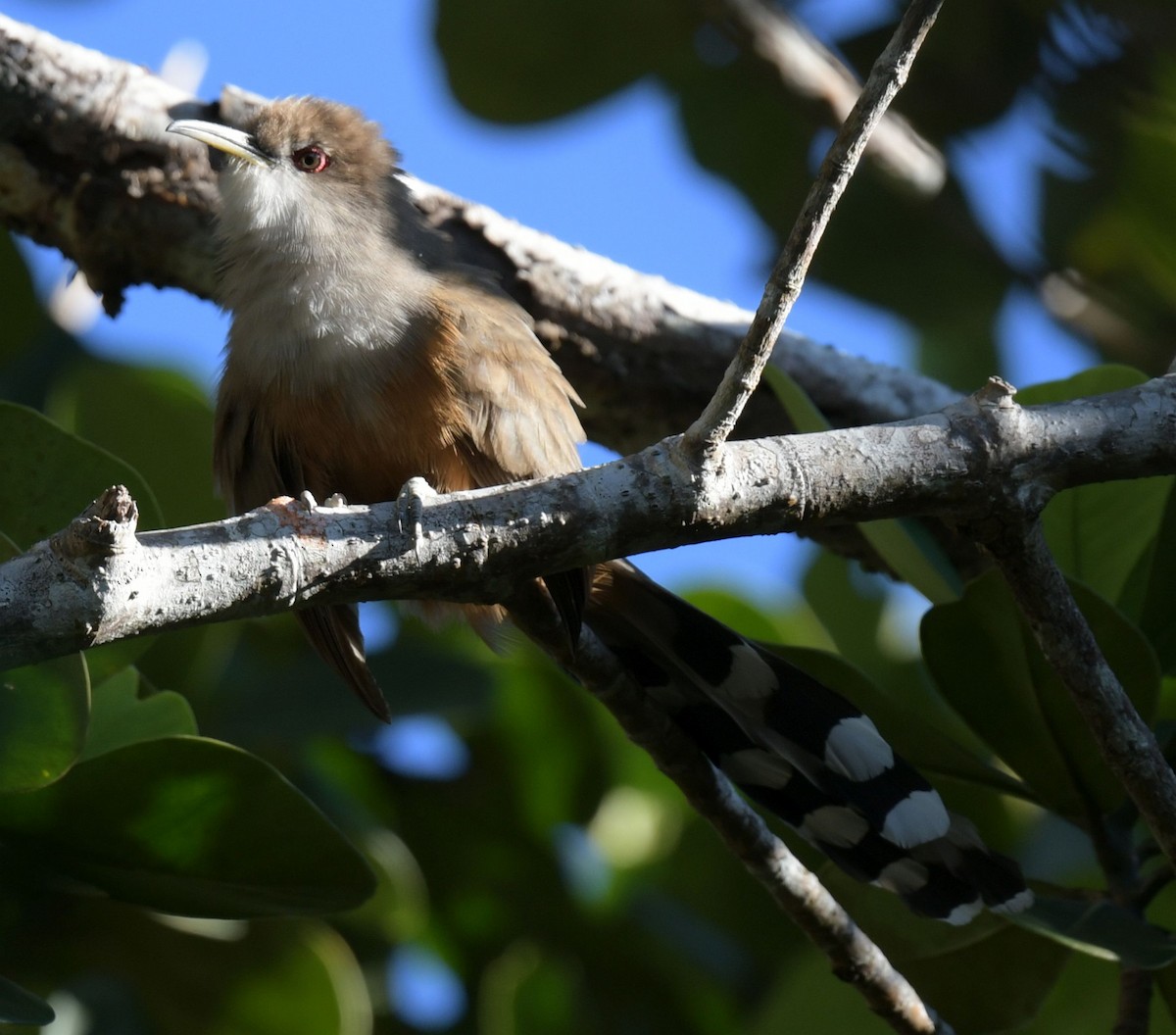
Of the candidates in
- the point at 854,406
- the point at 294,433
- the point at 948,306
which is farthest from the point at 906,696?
the point at 294,433

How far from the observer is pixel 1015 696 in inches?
99.2

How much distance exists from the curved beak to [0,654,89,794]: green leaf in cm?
153

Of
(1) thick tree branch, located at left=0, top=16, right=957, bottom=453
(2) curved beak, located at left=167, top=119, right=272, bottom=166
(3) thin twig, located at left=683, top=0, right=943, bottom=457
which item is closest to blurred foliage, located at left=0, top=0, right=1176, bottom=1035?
(1) thick tree branch, located at left=0, top=16, right=957, bottom=453

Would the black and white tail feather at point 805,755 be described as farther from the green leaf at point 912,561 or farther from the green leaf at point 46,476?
the green leaf at point 46,476

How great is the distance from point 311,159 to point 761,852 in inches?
78.3

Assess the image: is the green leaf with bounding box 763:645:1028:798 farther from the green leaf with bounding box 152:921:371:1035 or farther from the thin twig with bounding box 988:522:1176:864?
the green leaf with bounding box 152:921:371:1035

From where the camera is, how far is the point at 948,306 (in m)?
4.46

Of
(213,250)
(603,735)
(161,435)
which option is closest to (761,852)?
(603,735)

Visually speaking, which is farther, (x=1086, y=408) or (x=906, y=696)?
(x=906, y=696)

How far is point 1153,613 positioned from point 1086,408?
75cm

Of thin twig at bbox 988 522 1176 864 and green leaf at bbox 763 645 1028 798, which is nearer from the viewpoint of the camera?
thin twig at bbox 988 522 1176 864

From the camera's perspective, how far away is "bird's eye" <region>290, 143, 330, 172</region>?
10.6 ft

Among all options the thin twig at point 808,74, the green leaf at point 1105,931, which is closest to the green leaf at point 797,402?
the green leaf at point 1105,931

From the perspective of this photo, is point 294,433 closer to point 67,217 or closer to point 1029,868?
point 67,217
